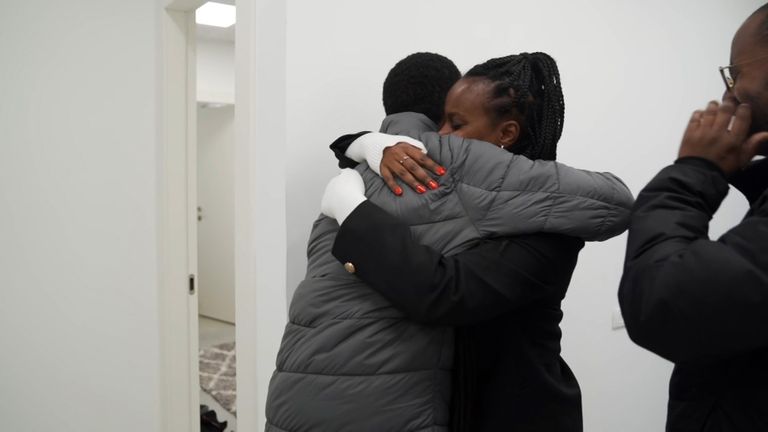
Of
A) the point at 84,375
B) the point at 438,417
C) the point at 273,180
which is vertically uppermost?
the point at 273,180

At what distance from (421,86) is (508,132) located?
23 centimetres

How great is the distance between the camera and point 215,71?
4.76 meters

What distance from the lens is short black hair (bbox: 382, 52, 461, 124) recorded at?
1157mm

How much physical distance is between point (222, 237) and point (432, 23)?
4.05 meters

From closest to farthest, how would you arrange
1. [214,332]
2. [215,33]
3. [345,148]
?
[345,148], [215,33], [214,332]

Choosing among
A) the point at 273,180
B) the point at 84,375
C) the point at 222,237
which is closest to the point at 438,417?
the point at 273,180

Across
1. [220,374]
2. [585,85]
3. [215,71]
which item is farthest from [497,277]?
[215,71]

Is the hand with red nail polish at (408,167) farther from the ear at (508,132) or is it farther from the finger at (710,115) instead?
the finger at (710,115)

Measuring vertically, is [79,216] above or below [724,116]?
below

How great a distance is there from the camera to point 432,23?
1.56 meters

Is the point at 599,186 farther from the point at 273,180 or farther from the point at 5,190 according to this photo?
the point at 5,190

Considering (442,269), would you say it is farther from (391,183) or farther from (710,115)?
(710,115)

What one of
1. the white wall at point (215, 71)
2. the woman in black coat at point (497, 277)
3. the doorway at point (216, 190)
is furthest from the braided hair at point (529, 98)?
the white wall at point (215, 71)

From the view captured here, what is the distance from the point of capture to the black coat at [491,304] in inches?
33.7
